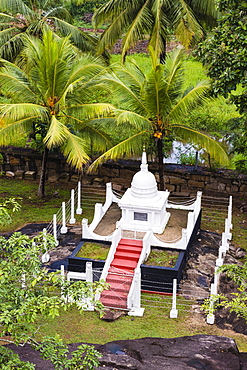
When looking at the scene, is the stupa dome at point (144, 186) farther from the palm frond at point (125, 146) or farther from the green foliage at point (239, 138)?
the green foliage at point (239, 138)

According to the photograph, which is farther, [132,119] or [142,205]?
[132,119]

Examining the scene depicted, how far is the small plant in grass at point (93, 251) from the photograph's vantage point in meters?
17.5

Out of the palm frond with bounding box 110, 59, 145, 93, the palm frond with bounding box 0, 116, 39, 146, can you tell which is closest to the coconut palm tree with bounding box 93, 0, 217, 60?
the palm frond with bounding box 110, 59, 145, 93

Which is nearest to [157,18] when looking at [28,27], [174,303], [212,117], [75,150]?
[28,27]

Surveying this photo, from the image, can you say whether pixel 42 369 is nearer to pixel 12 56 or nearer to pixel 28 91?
pixel 28 91

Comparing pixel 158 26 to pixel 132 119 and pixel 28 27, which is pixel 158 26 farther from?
pixel 28 27

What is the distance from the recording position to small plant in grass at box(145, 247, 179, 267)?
17031 mm

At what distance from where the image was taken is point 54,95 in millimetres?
20250

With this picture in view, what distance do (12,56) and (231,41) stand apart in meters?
9.73

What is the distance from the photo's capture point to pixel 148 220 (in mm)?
18453

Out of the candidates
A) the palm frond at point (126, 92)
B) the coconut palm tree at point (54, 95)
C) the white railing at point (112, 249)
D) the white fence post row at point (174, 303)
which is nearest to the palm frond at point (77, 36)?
the coconut palm tree at point (54, 95)

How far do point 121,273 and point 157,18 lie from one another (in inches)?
395

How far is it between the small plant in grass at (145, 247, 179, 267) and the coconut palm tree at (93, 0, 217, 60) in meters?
7.94

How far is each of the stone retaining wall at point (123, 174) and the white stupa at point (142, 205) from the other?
17.9 feet
